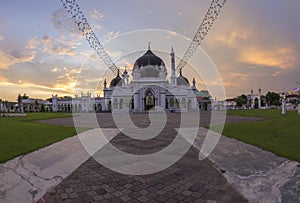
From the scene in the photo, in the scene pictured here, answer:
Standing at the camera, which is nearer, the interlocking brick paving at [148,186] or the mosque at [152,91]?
the interlocking brick paving at [148,186]

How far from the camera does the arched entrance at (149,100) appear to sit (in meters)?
56.6

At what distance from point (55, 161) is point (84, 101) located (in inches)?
2772

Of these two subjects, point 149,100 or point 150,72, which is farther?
point 149,100

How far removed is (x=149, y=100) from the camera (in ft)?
190

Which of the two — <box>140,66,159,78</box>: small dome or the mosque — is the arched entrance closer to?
the mosque

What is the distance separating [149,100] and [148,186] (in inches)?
2119

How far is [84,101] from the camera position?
72812mm

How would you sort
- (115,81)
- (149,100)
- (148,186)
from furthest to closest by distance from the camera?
(115,81)
(149,100)
(148,186)

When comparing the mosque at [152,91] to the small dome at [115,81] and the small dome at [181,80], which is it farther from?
the small dome at [115,81]

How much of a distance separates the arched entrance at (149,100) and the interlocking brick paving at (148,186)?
2022 inches

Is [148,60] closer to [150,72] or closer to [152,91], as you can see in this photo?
[150,72]

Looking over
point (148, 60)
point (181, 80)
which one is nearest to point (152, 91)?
point (148, 60)

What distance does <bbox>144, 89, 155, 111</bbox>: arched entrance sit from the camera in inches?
2227

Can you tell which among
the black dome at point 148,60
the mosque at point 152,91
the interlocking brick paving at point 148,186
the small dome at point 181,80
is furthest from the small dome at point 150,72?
the interlocking brick paving at point 148,186
